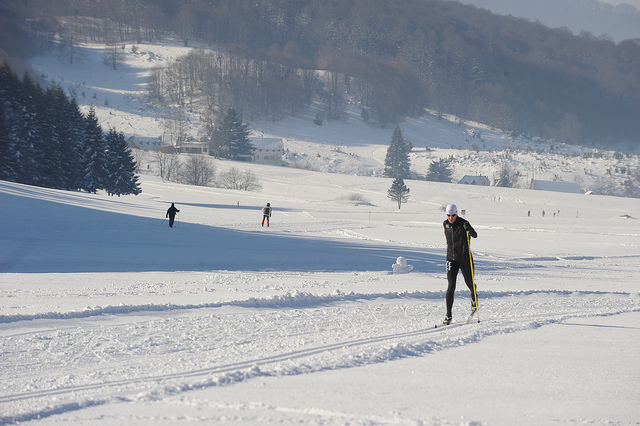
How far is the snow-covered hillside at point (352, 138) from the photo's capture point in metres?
106

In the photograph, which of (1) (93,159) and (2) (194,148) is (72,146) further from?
(2) (194,148)

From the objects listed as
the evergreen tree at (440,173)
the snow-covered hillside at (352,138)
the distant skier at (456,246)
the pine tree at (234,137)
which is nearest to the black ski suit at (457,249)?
the distant skier at (456,246)

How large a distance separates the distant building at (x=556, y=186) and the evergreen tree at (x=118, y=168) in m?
67.0

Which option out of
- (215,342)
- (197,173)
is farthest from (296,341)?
(197,173)

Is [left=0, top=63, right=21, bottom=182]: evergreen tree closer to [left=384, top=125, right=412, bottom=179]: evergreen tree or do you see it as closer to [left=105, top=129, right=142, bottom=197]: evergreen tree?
[left=105, top=129, right=142, bottom=197]: evergreen tree

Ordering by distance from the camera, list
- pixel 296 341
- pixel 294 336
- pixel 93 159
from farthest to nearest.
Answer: pixel 93 159, pixel 294 336, pixel 296 341

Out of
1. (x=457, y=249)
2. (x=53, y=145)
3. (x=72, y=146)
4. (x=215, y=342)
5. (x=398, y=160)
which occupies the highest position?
(x=398, y=160)

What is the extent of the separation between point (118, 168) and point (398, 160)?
69.0 m

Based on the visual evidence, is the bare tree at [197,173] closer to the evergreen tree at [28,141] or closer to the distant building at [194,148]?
the distant building at [194,148]

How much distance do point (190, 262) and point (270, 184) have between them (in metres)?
62.6

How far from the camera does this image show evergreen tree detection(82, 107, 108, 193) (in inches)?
1973

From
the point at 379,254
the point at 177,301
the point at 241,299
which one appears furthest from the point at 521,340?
the point at 379,254

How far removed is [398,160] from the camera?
11088 centimetres

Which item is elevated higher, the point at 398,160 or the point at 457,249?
the point at 398,160
